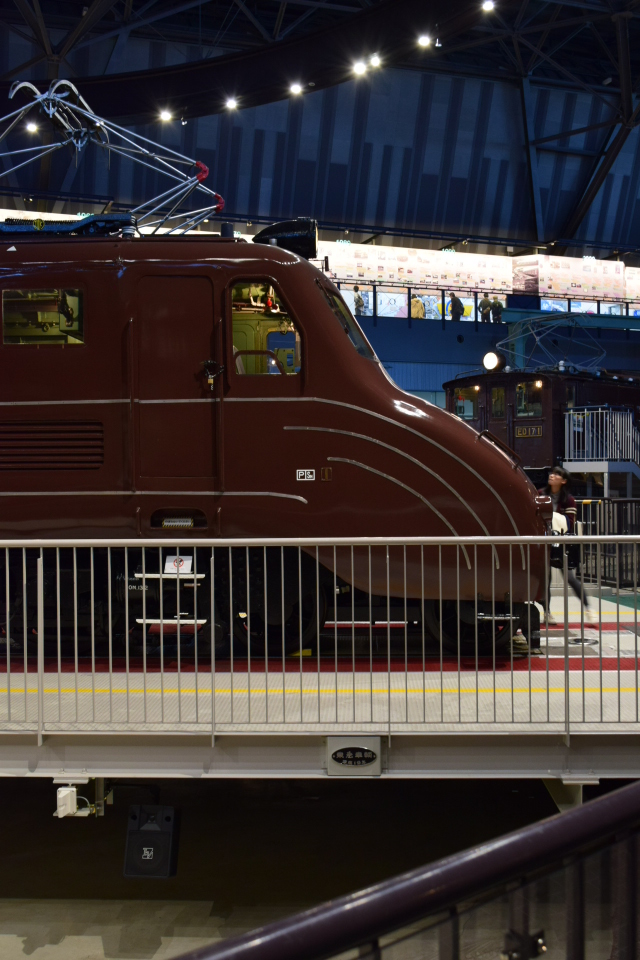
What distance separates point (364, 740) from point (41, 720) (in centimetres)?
177

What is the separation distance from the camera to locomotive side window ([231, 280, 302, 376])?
6586 mm

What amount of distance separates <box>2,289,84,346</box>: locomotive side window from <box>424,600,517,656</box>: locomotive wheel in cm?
358

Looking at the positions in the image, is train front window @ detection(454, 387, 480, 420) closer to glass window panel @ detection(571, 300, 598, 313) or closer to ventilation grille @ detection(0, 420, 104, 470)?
glass window panel @ detection(571, 300, 598, 313)

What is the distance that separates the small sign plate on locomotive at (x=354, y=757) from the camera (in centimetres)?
450

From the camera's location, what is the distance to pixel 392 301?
2330 centimetres

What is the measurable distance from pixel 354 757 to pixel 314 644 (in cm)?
217

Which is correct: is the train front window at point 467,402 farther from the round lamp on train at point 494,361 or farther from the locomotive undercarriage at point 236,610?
the locomotive undercarriage at point 236,610

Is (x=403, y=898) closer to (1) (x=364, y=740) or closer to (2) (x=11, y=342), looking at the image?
(1) (x=364, y=740)

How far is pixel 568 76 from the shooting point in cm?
2675

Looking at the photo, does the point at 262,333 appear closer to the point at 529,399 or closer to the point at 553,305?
the point at 529,399

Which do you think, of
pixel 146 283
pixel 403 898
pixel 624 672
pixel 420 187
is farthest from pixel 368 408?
pixel 420 187

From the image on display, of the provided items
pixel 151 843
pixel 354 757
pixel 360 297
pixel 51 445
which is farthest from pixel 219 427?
pixel 360 297

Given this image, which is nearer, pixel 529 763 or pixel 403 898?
pixel 403 898

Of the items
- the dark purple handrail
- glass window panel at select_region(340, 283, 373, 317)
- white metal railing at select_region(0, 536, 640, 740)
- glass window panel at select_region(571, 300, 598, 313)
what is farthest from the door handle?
glass window panel at select_region(571, 300, 598, 313)
